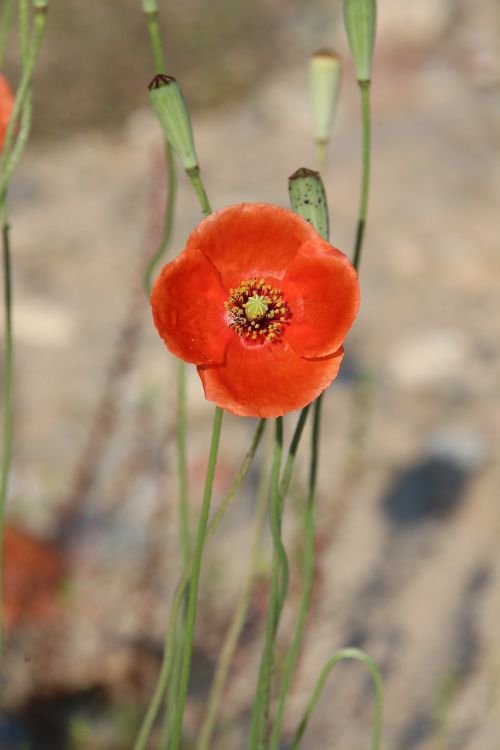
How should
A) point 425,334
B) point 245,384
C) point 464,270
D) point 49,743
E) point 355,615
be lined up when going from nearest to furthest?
point 245,384 → point 49,743 → point 355,615 → point 425,334 → point 464,270

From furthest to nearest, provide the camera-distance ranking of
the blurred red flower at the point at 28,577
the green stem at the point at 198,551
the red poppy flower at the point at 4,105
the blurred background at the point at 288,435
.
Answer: the blurred red flower at the point at 28,577
the blurred background at the point at 288,435
the red poppy flower at the point at 4,105
the green stem at the point at 198,551

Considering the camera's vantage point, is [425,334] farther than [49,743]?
Yes

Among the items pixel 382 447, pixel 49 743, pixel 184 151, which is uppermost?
pixel 184 151

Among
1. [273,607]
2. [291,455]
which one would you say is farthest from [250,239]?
[273,607]

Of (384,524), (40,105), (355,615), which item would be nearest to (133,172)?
(40,105)

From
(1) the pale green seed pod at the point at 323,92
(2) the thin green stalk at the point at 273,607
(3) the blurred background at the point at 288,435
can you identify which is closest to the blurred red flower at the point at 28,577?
(3) the blurred background at the point at 288,435

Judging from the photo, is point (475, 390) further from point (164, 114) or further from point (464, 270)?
point (164, 114)

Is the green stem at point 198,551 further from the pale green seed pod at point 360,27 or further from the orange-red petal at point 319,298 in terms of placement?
the pale green seed pod at point 360,27
